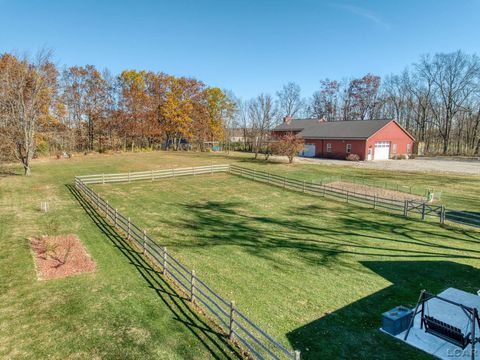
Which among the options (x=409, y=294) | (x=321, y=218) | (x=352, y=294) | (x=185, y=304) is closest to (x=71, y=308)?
(x=185, y=304)

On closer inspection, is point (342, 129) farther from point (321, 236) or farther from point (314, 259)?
point (314, 259)

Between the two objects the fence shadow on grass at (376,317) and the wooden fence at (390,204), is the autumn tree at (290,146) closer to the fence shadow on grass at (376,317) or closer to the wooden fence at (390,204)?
the wooden fence at (390,204)

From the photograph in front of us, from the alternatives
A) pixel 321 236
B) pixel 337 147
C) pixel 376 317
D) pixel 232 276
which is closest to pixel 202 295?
pixel 232 276

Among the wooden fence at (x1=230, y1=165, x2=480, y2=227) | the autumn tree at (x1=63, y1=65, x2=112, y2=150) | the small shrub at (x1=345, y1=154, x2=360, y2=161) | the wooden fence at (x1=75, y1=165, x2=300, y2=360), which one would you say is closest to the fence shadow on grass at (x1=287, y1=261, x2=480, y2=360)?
the wooden fence at (x1=75, y1=165, x2=300, y2=360)

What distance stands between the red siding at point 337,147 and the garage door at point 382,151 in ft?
9.74

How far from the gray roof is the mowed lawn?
28820 millimetres

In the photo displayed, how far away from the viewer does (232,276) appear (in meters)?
12.4

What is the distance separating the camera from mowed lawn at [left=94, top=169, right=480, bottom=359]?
9219mm

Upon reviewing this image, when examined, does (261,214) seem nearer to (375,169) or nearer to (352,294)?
(352,294)

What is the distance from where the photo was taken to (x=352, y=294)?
36.2 ft

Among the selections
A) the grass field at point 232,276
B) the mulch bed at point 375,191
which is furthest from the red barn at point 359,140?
the grass field at point 232,276

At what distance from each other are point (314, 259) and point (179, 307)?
6.49 metres

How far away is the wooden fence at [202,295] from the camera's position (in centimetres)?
792

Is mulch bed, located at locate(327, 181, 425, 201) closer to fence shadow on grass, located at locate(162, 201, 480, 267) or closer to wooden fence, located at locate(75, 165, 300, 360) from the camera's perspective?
fence shadow on grass, located at locate(162, 201, 480, 267)
